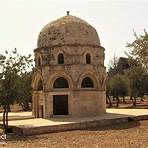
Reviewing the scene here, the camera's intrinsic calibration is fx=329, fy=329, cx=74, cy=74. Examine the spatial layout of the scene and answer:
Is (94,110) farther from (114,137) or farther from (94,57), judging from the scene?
(114,137)

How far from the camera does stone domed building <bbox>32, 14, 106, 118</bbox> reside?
89.0 ft

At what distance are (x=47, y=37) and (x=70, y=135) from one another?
10739mm

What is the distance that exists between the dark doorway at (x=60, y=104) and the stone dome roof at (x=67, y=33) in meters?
4.49

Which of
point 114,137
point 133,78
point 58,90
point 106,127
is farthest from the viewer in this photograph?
point 133,78

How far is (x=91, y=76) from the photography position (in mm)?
27984

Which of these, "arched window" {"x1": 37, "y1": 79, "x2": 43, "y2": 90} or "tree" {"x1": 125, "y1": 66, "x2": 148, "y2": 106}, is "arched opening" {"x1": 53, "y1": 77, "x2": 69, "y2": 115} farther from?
"tree" {"x1": 125, "y1": 66, "x2": 148, "y2": 106}

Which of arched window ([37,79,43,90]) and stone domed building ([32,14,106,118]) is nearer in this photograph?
stone domed building ([32,14,106,118])

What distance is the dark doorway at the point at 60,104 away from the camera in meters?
27.3

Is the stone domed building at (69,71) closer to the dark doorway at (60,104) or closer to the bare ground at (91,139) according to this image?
the dark doorway at (60,104)

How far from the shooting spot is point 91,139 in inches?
724

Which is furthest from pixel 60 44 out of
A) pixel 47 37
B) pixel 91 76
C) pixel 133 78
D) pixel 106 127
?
pixel 133 78

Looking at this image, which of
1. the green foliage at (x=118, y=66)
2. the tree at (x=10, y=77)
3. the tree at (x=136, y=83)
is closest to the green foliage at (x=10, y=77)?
the tree at (x=10, y=77)

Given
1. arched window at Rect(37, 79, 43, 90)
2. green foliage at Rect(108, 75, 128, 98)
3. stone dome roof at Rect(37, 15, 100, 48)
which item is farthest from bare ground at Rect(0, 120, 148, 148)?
green foliage at Rect(108, 75, 128, 98)

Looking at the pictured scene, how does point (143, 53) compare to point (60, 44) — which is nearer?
point (143, 53)
